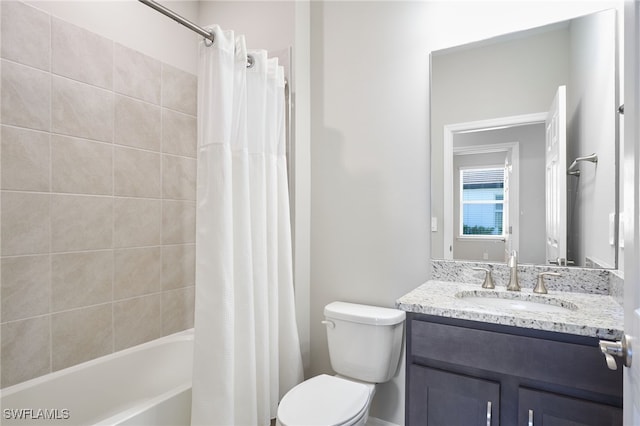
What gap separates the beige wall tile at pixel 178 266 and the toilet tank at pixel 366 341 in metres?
1.07

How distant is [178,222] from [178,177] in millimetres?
296

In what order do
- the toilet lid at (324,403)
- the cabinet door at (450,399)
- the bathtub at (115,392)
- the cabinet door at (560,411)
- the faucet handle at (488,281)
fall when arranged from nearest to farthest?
the cabinet door at (560,411)
the cabinet door at (450,399)
the toilet lid at (324,403)
the bathtub at (115,392)
the faucet handle at (488,281)

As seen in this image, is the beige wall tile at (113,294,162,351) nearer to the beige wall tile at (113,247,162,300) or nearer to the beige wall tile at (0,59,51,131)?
the beige wall tile at (113,247,162,300)

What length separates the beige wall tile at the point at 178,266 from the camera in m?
2.23

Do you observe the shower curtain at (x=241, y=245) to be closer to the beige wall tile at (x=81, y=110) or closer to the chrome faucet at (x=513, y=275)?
the beige wall tile at (x=81, y=110)

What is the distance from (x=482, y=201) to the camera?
5.84 feet

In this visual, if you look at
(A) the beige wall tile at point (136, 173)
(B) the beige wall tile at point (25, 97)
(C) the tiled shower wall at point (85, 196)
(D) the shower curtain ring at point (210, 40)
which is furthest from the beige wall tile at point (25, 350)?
(D) the shower curtain ring at point (210, 40)

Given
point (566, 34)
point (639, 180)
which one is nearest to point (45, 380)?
point (639, 180)

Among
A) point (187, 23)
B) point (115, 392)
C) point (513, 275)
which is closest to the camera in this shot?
point (187, 23)

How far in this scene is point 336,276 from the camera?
2156 mm

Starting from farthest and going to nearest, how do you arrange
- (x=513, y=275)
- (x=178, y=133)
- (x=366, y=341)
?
(x=178, y=133)
(x=366, y=341)
(x=513, y=275)

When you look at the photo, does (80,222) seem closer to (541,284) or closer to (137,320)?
(137,320)

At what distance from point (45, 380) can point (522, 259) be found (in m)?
2.31

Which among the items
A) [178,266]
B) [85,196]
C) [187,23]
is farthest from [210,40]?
[178,266]
